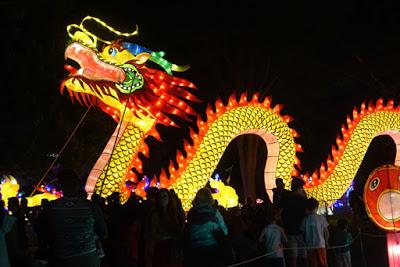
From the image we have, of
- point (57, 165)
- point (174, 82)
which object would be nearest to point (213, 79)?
point (57, 165)

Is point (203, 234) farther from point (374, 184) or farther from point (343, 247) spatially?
point (343, 247)

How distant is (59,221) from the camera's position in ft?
13.6

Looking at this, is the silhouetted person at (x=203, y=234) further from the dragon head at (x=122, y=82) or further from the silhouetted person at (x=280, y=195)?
the dragon head at (x=122, y=82)

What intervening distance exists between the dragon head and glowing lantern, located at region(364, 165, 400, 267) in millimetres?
5055

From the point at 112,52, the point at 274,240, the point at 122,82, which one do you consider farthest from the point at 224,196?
the point at 274,240

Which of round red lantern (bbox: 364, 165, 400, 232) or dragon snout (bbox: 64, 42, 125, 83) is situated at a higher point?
dragon snout (bbox: 64, 42, 125, 83)

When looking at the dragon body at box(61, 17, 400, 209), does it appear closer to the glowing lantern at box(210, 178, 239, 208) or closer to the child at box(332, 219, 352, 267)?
the glowing lantern at box(210, 178, 239, 208)

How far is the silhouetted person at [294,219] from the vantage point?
730 cm

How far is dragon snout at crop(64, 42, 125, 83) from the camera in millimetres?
11219

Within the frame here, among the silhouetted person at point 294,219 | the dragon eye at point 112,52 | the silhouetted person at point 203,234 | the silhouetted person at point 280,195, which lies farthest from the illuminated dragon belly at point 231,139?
the silhouetted person at point 203,234

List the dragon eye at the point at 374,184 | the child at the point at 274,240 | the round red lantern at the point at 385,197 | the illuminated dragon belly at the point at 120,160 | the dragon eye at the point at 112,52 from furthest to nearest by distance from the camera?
1. the dragon eye at the point at 112,52
2. the illuminated dragon belly at the point at 120,160
3. the dragon eye at the point at 374,184
4. the round red lantern at the point at 385,197
5. the child at the point at 274,240

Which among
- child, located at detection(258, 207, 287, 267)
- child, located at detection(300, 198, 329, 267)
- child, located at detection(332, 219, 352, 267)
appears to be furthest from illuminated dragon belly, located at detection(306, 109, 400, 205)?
child, located at detection(258, 207, 287, 267)

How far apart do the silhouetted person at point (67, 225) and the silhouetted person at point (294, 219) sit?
371cm

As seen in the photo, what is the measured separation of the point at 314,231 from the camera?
7.41 metres
